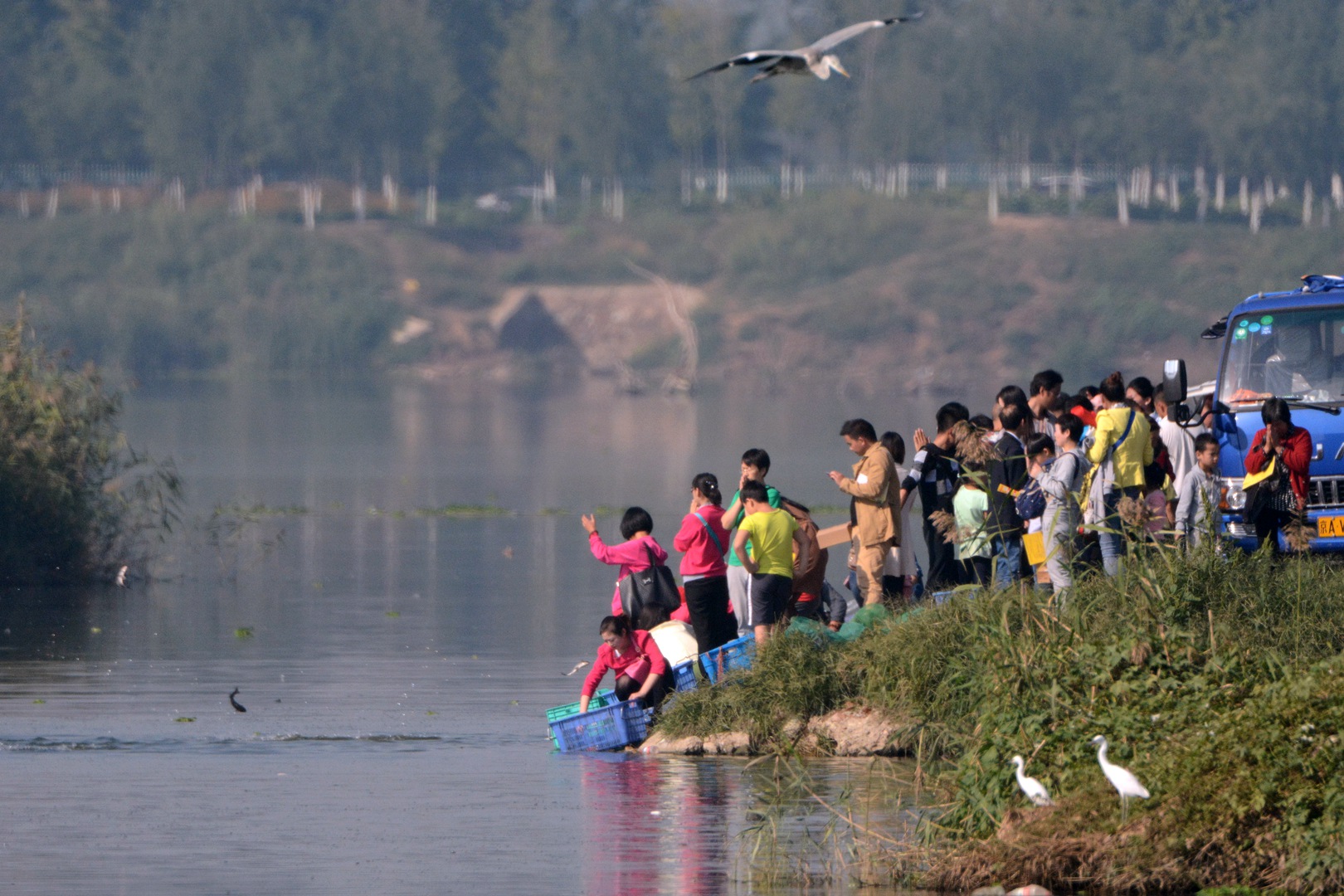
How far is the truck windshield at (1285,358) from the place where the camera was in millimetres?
16484

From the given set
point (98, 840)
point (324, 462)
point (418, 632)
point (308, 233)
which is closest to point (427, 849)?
point (98, 840)

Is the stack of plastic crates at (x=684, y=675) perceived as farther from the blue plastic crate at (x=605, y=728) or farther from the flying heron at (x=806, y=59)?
the flying heron at (x=806, y=59)

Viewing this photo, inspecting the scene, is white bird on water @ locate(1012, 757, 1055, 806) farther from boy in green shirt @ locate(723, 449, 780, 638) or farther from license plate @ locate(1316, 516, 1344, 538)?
license plate @ locate(1316, 516, 1344, 538)

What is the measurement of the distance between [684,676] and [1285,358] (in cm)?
495

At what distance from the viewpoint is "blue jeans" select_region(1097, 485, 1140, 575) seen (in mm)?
14367

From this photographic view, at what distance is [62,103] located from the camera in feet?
416

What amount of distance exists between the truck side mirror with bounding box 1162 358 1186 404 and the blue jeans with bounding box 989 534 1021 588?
60.4 inches

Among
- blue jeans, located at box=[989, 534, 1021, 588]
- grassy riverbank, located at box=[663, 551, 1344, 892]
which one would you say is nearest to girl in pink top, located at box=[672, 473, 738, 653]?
blue jeans, located at box=[989, 534, 1021, 588]

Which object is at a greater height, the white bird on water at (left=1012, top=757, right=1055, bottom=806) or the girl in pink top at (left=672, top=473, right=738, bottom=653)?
the girl in pink top at (left=672, top=473, right=738, bottom=653)

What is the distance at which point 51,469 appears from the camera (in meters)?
26.1

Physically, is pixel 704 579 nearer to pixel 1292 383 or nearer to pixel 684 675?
pixel 684 675

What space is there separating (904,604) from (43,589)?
13285 mm

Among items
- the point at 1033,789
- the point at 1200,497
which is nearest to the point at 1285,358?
the point at 1200,497

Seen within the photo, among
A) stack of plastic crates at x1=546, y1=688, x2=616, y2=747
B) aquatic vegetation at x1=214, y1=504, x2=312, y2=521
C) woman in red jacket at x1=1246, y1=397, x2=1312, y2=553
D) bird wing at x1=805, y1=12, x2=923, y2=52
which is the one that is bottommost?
stack of plastic crates at x1=546, y1=688, x2=616, y2=747
